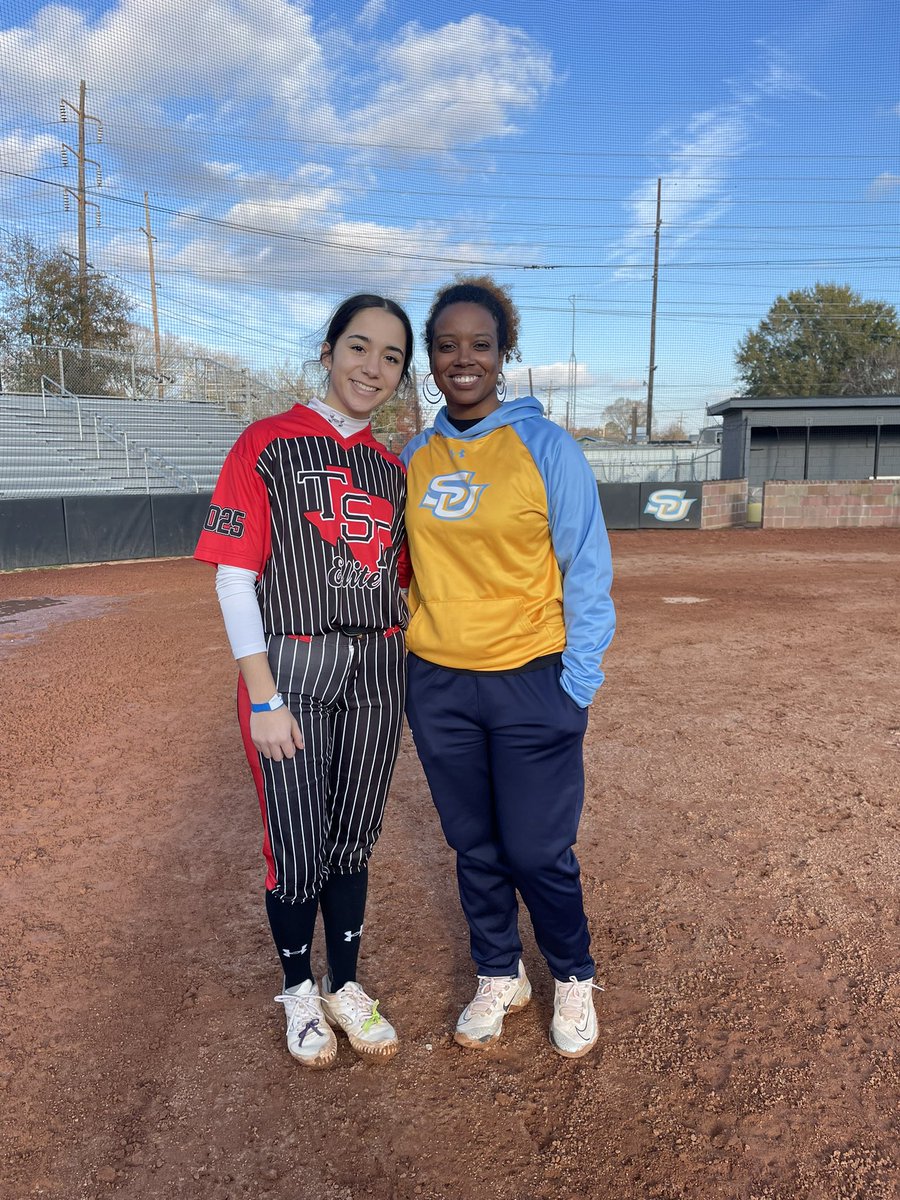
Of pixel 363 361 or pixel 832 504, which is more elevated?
pixel 363 361

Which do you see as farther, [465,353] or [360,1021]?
[360,1021]

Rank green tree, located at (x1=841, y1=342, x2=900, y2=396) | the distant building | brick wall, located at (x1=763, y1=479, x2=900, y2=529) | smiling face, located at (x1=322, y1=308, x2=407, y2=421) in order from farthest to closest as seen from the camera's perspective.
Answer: green tree, located at (x1=841, y1=342, x2=900, y2=396) → the distant building → brick wall, located at (x1=763, y1=479, x2=900, y2=529) → smiling face, located at (x1=322, y1=308, x2=407, y2=421)

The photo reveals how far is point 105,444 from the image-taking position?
2014 cm

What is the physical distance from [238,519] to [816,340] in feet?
156

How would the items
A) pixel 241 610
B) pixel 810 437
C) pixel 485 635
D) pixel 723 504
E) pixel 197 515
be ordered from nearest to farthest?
pixel 241 610 < pixel 485 635 < pixel 197 515 < pixel 723 504 < pixel 810 437

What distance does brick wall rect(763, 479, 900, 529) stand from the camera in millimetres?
18094

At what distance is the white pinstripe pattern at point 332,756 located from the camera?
199 centimetres

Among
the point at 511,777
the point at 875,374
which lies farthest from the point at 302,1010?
the point at 875,374

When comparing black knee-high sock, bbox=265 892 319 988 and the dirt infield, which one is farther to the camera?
black knee-high sock, bbox=265 892 319 988

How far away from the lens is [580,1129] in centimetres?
194

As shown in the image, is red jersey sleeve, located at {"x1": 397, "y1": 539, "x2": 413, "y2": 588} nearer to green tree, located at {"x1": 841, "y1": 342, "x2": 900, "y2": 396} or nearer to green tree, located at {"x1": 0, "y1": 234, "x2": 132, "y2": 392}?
green tree, located at {"x1": 0, "y1": 234, "x2": 132, "y2": 392}

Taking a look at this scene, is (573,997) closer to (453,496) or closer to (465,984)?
(465,984)

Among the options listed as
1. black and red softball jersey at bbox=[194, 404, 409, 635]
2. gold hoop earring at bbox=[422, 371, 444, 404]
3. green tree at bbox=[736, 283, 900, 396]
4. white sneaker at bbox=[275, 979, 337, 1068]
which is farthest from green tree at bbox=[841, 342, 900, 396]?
white sneaker at bbox=[275, 979, 337, 1068]

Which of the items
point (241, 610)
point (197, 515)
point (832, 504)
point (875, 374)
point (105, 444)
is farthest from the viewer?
point (875, 374)
